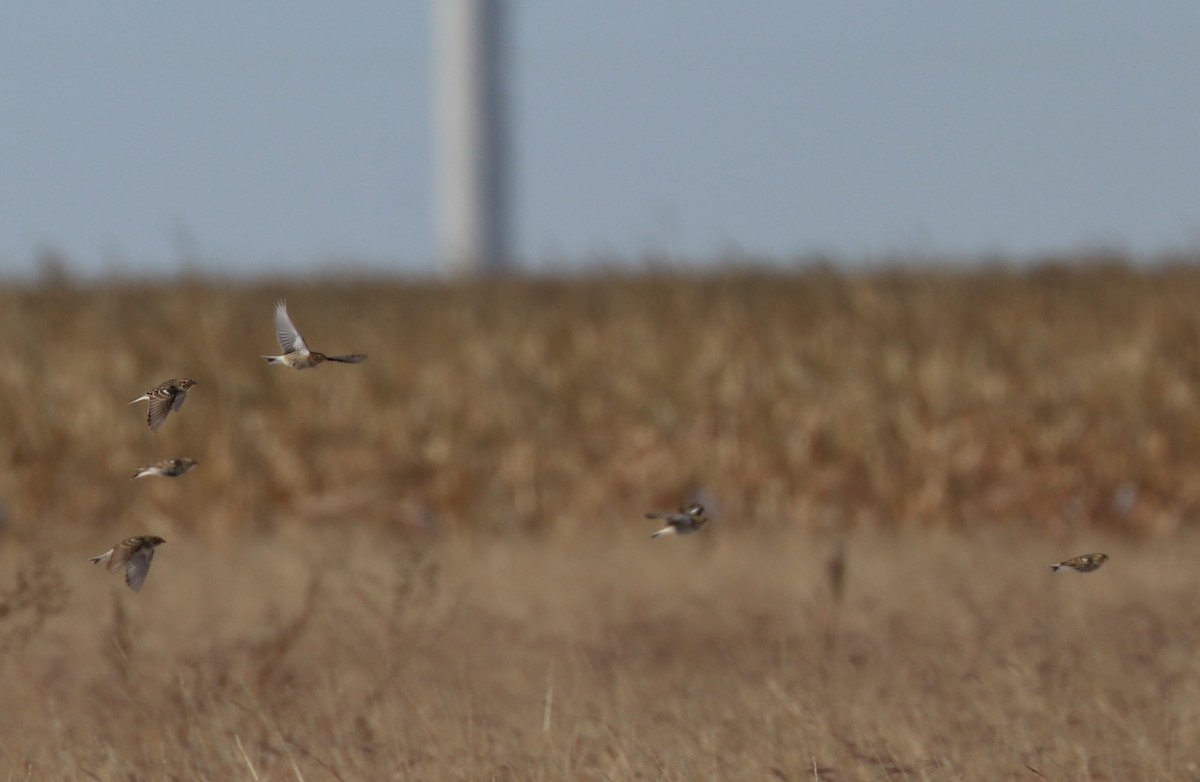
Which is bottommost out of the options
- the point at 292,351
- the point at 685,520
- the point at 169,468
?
the point at 685,520

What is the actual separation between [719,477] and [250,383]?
3029mm

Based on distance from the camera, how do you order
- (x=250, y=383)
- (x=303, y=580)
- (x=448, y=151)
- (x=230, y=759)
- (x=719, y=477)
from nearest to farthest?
1. (x=230, y=759)
2. (x=303, y=580)
3. (x=719, y=477)
4. (x=250, y=383)
5. (x=448, y=151)

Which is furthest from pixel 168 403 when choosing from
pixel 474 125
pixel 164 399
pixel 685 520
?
pixel 474 125

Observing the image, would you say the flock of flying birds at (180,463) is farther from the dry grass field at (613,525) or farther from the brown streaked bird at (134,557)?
the dry grass field at (613,525)

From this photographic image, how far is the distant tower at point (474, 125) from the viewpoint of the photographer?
62.4 ft

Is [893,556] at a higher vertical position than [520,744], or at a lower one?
lower

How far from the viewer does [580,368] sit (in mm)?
10938

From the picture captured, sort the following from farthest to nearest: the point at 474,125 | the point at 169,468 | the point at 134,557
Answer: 1. the point at 474,125
2. the point at 134,557
3. the point at 169,468

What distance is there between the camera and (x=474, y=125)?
19.2 m

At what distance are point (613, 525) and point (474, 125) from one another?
10350 mm

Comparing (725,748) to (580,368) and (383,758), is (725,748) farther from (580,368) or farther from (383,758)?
(580,368)

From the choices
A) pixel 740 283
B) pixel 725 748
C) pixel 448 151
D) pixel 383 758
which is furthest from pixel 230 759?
pixel 448 151

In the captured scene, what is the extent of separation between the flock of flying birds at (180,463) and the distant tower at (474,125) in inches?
587

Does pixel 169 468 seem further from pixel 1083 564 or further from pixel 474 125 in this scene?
pixel 474 125
